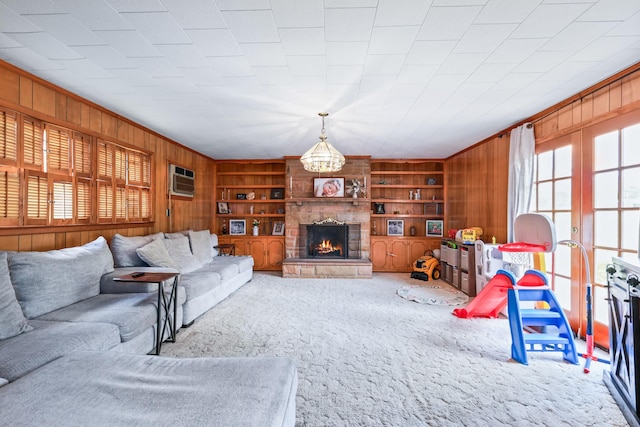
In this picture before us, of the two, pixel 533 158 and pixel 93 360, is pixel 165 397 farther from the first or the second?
pixel 533 158

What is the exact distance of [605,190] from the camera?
2.76 meters

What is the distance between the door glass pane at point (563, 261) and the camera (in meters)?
3.20

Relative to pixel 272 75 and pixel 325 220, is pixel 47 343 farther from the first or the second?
pixel 325 220

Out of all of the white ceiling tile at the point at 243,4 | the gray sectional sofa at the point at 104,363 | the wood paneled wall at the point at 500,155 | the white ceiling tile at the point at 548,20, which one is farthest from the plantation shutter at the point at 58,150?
the wood paneled wall at the point at 500,155

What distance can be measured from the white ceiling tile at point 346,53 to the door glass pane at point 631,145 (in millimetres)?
2498

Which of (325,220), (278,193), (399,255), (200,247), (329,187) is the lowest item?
(399,255)

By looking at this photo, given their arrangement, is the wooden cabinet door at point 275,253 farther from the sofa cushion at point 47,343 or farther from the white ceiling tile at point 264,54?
the white ceiling tile at point 264,54

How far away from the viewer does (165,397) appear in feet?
4.16

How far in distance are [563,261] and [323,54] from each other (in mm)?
3542

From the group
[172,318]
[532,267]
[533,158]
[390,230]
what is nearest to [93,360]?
[172,318]

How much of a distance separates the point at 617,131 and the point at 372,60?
244 centimetres

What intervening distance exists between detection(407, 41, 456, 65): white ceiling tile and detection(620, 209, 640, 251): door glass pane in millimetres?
2188

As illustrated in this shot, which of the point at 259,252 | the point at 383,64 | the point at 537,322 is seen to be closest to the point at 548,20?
the point at 383,64

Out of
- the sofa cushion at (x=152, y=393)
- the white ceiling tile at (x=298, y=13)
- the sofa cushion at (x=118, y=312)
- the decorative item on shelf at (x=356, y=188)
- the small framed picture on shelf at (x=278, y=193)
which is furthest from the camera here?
the small framed picture on shelf at (x=278, y=193)
